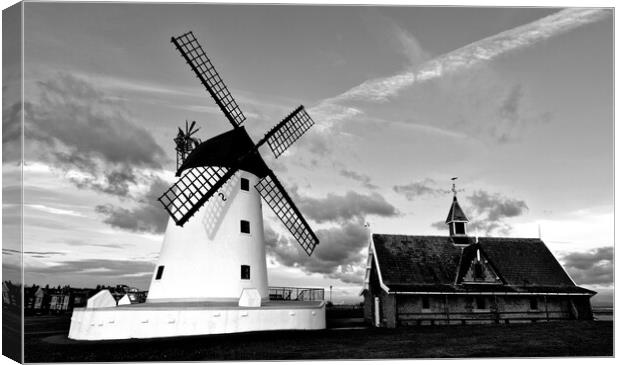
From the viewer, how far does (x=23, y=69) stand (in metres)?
14.0

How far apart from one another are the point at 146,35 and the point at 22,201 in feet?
23.4

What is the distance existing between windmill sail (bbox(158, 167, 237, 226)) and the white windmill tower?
0.14 ft

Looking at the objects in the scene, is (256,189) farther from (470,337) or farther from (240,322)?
(470,337)

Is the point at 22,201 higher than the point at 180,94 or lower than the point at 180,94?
lower

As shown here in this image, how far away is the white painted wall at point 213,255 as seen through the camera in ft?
64.8

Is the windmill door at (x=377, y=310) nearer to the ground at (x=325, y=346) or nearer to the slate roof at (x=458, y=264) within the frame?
the slate roof at (x=458, y=264)

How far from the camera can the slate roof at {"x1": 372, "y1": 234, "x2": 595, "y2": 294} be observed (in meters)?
24.9

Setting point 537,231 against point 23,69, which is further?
point 537,231

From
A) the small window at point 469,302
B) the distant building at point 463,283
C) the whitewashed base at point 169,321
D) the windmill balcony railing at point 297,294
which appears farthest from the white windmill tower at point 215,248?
the small window at point 469,302

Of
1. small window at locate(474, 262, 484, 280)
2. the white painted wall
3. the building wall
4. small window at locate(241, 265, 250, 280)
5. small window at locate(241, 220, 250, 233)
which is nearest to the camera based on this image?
the white painted wall

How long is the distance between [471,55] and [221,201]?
37.5ft

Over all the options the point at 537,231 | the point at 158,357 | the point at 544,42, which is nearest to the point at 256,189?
the point at 158,357

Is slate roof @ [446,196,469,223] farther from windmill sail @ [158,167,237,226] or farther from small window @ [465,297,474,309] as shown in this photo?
windmill sail @ [158,167,237,226]

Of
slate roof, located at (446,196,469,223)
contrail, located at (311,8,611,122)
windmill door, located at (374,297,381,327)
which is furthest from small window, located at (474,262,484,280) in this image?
contrail, located at (311,8,611,122)
